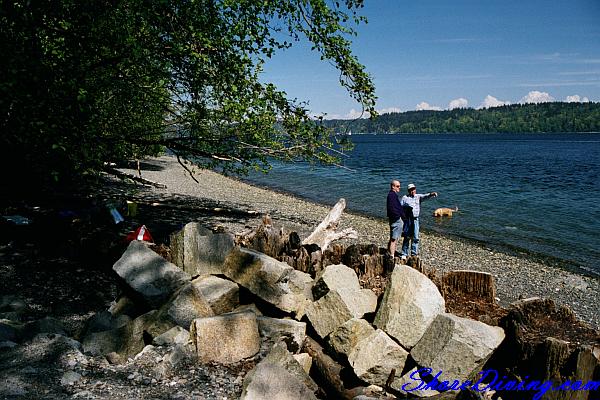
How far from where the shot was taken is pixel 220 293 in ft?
23.7

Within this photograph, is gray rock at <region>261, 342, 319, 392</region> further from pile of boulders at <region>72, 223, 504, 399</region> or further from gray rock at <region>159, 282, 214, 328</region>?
gray rock at <region>159, 282, 214, 328</region>

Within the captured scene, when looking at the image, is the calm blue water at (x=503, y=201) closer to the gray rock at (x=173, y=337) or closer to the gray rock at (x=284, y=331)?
the gray rock at (x=284, y=331)

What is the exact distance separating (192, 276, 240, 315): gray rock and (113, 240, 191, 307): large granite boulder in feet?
1.07

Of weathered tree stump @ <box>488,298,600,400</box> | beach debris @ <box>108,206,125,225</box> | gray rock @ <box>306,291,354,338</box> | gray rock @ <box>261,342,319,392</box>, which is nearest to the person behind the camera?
weathered tree stump @ <box>488,298,600,400</box>

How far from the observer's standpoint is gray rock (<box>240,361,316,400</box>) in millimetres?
5036

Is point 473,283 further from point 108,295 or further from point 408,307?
point 108,295

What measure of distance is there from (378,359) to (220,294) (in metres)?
2.67

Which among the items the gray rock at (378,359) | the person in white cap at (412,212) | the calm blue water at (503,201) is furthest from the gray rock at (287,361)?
the calm blue water at (503,201)

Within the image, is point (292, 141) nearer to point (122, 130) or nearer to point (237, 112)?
point (237, 112)

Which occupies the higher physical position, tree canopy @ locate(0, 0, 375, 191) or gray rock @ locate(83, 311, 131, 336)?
tree canopy @ locate(0, 0, 375, 191)

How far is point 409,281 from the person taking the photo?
6457 millimetres

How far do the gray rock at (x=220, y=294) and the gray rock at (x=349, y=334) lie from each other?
72.6 inches

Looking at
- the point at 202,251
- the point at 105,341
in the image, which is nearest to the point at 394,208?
the point at 202,251

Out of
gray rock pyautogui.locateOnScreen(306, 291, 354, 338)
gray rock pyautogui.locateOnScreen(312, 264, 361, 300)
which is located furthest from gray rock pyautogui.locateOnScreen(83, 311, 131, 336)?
gray rock pyautogui.locateOnScreen(312, 264, 361, 300)
